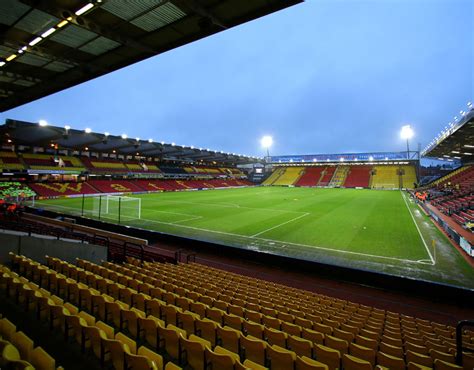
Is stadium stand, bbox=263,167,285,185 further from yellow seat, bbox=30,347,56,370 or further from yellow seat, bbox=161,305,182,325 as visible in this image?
yellow seat, bbox=30,347,56,370

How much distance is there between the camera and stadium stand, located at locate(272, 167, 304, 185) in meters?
85.7

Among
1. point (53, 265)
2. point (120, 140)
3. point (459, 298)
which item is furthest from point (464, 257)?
point (120, 140)

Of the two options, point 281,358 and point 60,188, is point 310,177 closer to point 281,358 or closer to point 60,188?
point 60,188

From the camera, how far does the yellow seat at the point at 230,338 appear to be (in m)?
4.54

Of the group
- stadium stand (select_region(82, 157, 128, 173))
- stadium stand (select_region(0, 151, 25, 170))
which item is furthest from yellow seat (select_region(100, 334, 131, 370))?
stadium stand (select_region(82, 157, 128, 173))

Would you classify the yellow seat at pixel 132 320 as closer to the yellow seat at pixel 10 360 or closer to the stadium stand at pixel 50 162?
the yellow seat at pixel 10 360

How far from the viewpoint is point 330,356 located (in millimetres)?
4176

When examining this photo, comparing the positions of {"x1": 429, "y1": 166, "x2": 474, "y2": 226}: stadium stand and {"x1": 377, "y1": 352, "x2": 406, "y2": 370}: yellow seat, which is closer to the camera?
{"x1": 377, "y1": 352, "x2": 406, "y2": 370}: yellow seat

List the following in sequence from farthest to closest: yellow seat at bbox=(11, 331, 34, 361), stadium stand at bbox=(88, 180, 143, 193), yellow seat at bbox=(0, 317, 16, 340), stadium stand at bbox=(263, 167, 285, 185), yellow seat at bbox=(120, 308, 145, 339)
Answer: stadium stand at bbox=(263, 167, 285, 185) < stadium stand at bbox=(88, 180, 143, 193) < yellow seat at bbox=(120, 308, 145, 339) < yellow seat at bbox=(0, 317, 16, 340) < yellow seat at bbox=(11, 331, 34, 361)

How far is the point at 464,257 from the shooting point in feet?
46.8

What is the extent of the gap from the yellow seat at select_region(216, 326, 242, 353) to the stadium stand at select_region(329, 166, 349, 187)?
3040 inches

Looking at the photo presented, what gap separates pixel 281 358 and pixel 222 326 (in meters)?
2.03

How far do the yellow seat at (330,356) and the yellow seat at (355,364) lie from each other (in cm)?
10

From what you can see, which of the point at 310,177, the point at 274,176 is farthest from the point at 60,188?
the point at 310,177
